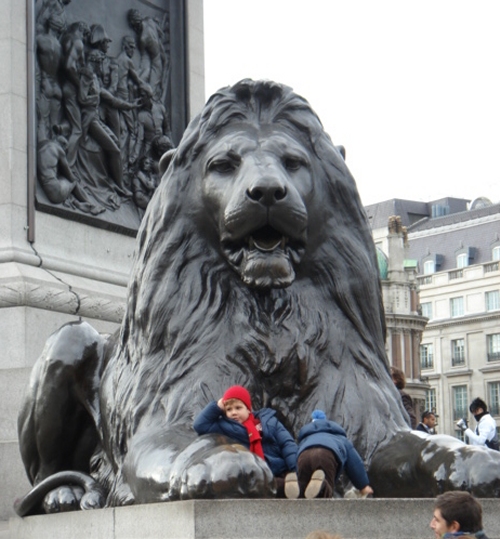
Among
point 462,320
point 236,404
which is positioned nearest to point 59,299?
point 236,404

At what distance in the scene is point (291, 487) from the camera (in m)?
4.98

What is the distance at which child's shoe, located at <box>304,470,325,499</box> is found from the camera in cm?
496

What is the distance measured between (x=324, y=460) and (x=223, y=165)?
1.42m

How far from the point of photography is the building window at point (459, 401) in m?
92.8

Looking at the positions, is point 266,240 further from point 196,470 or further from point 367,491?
point 196,470

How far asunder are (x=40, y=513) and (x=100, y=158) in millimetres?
7309

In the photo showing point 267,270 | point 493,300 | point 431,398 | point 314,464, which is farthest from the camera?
point 431,398

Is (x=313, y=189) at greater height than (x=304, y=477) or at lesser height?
greater

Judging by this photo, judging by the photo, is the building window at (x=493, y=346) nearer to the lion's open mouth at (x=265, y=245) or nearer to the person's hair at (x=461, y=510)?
the lion's open mouth at (x=265, y=245)

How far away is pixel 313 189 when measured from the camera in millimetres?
5910

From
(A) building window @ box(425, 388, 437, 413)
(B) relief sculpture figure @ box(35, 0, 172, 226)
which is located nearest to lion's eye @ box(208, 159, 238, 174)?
(B) relief sculpture figure @ box(35, 0, 172, 226)

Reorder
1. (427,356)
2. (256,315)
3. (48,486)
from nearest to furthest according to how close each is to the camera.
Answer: (256,315), (48,486), (427,356)

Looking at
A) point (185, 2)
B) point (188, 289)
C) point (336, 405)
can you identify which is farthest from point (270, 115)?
point (185, 2)

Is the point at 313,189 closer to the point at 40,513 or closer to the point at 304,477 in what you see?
the point at 304,477
